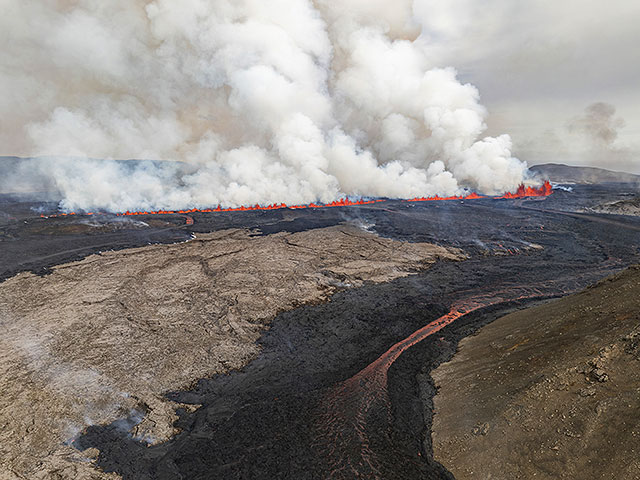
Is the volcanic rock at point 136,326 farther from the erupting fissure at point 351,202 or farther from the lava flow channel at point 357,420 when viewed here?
the erupting fissure at point 351,202

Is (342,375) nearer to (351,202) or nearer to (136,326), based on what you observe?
(136,326)

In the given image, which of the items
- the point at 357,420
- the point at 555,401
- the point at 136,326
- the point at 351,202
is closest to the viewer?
the point at 555,401

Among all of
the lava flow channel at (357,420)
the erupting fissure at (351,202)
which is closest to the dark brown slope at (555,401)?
the lava flow channel at (357,420)

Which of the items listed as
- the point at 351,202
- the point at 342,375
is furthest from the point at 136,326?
the point at 351,202

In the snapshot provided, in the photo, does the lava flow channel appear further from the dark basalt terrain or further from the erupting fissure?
the erupting fissure

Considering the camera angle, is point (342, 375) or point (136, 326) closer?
point (342, 375)

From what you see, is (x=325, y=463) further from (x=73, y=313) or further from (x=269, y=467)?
(x=73, y=313)
